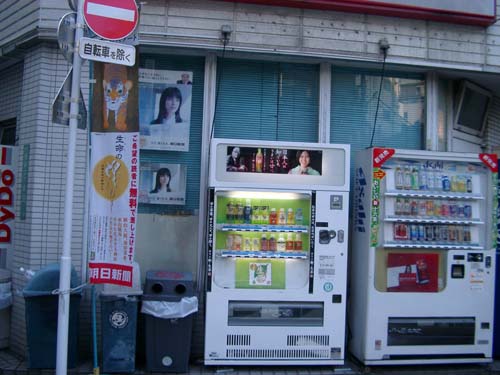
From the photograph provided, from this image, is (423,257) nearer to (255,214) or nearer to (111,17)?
(255,214)

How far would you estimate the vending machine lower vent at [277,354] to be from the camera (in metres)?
6.00

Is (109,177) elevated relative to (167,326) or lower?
elevated

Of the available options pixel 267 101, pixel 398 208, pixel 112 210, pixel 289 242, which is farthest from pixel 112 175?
pixel 398 208

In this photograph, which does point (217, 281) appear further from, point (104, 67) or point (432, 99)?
point (432, 99)

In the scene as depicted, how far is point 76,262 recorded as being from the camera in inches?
251

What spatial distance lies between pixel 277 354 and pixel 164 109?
11.4 ft

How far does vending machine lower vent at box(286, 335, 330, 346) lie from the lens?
6.09 m

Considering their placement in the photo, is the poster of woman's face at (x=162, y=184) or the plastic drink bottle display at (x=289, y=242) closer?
the plastic drink bottle display at (x=289, y=242)

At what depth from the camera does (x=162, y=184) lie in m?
6.80

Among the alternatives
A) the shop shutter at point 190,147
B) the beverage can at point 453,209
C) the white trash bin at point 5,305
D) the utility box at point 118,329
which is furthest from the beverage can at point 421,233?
the white trash bin at point 5,305

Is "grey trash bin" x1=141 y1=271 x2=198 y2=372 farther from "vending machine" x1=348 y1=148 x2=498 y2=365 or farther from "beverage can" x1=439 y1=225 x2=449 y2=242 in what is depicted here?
"beverage can" x1=439 y1=225 x2=449 y2=242

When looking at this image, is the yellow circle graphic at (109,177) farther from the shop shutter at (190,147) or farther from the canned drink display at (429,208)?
the canned drink display at (429,208)

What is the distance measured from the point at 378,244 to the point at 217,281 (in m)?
2.04

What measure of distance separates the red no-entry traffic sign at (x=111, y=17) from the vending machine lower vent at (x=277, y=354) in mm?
3741
